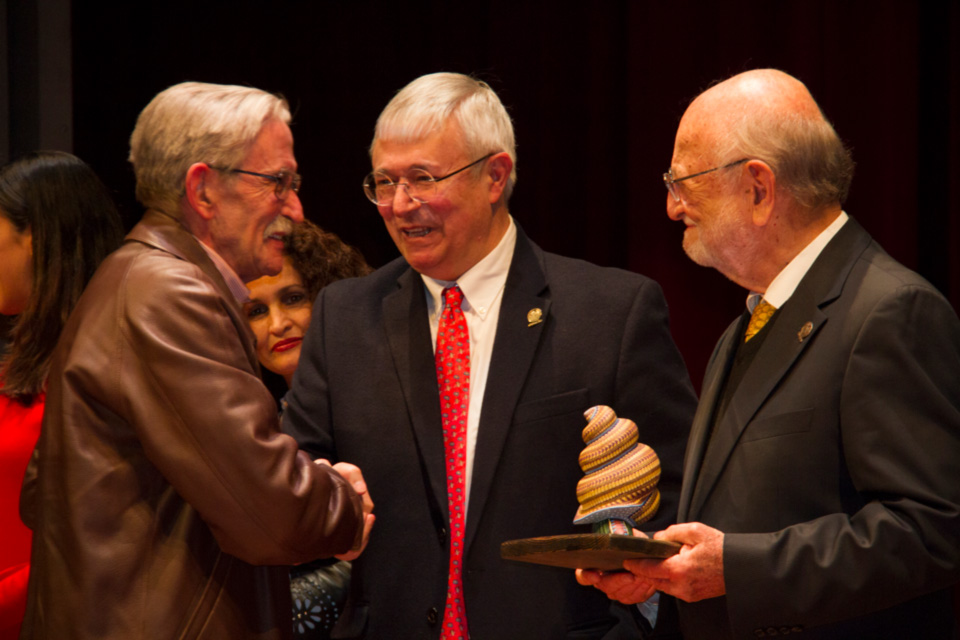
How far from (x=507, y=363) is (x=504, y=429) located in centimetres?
17

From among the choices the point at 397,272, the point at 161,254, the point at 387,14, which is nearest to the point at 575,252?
the point at 387,14

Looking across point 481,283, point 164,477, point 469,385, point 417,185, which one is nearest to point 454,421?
point 469,385

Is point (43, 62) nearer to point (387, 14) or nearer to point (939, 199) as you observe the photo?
point (387, 14)

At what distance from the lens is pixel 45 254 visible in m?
2.79

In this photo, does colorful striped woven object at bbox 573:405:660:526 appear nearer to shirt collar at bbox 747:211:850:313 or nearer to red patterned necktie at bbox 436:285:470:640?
shirt collar at bbox 747:211:850:313

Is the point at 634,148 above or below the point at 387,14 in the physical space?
below

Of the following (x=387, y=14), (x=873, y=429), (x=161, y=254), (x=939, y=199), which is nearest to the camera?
(x=873, y=429)

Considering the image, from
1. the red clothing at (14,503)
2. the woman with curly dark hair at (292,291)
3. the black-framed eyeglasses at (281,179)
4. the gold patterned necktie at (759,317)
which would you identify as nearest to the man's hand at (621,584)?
the gold patterned necktie at (759,317)

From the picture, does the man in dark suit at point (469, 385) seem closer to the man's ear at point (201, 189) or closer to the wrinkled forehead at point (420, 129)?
the wrinkled forehead at point (420, 129)

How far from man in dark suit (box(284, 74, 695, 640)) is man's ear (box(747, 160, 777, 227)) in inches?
19.6

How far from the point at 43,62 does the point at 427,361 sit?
2.57 m

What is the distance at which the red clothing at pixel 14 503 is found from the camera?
2.67m

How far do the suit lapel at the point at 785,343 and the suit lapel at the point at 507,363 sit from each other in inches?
20.6

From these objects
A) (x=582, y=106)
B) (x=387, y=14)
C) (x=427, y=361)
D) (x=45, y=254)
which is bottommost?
(x=427, y=361)
